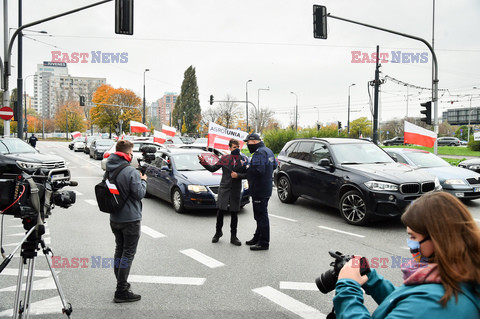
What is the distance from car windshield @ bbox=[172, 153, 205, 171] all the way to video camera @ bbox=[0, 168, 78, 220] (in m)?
6.35

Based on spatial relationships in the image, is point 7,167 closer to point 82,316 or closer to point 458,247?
point 82,316

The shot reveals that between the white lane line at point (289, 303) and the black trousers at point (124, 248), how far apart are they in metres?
1.47

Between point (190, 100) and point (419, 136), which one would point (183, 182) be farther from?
point (190, 100)

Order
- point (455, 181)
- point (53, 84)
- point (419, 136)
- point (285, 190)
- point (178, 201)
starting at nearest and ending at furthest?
point (178, 201) → point (455, 181) → point (285, 190) → point (419, 136) → point (53, 84)

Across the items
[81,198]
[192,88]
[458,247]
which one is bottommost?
[81,198]

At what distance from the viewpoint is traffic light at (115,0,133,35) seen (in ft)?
39.6

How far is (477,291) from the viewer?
1454 mm

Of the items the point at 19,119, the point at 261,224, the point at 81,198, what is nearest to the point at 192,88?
the point at 19,119

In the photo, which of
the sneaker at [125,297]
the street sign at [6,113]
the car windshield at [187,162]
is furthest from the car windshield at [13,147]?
the sneaker at [125,297]

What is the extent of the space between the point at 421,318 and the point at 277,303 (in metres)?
2.99

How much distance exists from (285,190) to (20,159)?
999 centimetres

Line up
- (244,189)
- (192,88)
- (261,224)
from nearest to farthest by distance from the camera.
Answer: (261,224) < (244,189) < (192,88)

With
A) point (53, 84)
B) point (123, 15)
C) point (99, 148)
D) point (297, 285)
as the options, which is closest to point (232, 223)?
point (297, 285)

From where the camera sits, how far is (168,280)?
4.94 m
